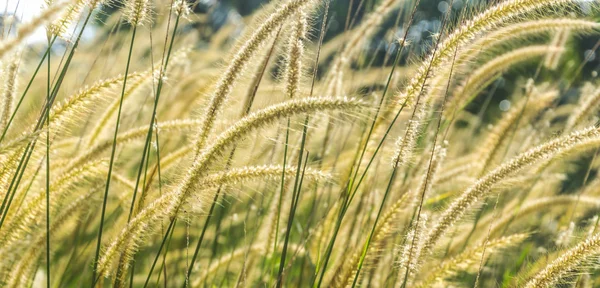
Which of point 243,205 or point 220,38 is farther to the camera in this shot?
point 220,38

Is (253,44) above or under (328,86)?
above

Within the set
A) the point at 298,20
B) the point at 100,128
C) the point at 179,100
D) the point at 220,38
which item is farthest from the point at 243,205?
the point at 298,20

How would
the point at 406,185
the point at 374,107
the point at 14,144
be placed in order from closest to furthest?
the point at 14,144 → the point at 374,107 → the point at 406,185

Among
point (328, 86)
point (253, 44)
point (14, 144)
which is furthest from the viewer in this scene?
point (328, 86)

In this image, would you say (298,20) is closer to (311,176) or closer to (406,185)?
(311,176)

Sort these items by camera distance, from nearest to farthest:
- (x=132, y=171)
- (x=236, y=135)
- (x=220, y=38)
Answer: (x=236, y=135)
(x=132, y=171)
(x=220, y=38)

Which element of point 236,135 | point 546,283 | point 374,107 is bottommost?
point 546,283

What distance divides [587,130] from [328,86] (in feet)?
3.64

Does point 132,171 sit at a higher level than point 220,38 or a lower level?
lower

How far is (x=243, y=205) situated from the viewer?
3.75 m

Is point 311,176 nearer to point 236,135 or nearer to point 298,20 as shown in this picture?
point 236,135

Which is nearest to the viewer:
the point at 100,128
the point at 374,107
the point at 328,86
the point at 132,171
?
the point at 374,107

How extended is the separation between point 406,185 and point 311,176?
3.86ft

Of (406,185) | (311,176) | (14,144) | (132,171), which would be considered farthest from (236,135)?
(132,171)
